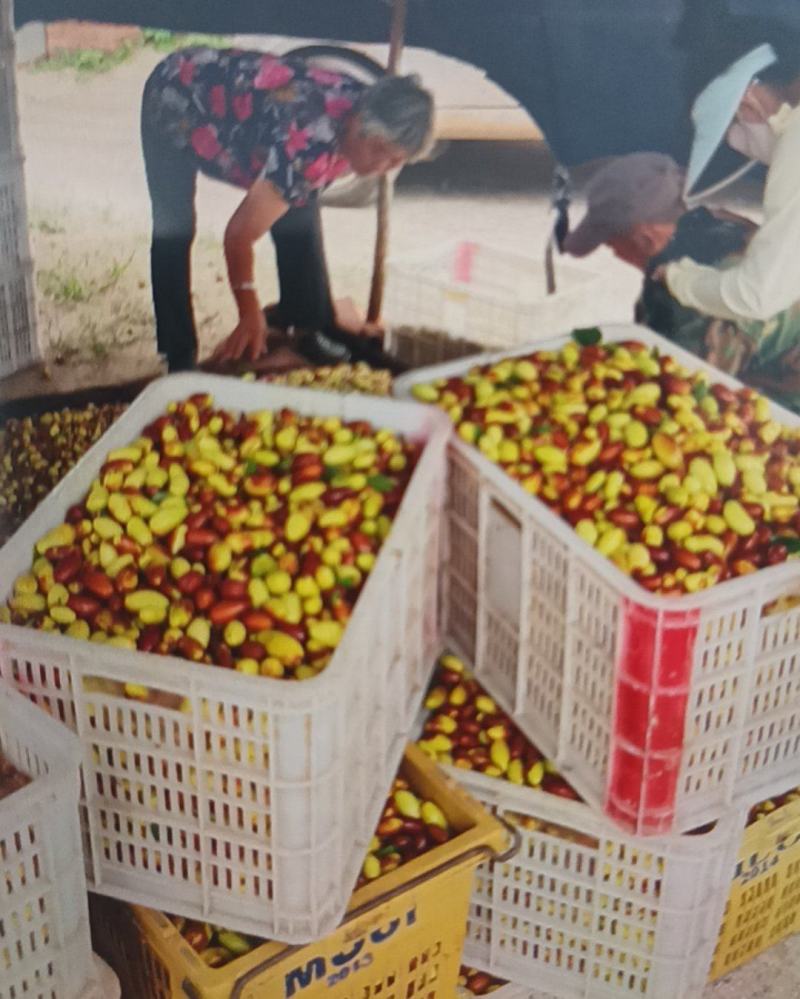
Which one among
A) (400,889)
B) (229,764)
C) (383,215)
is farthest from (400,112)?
(400,889)

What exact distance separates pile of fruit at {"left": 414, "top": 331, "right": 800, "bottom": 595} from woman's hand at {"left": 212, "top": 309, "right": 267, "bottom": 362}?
25cm

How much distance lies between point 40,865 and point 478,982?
0.89 meters

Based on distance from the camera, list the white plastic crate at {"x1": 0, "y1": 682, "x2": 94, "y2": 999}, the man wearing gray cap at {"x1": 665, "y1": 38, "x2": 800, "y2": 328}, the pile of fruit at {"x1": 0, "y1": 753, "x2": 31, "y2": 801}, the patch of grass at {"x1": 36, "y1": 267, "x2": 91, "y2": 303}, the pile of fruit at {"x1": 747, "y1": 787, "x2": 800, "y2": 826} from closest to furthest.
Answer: the white plastic crate at {"x1": 0, "y1": 682, "x2": 94, "y2": 999}, the pile of fruit at {"x1": 0, "y1": 753, "x2": 31, "y2": 801}, the patch of grass at {"x1": 36, "y1": 267, "x2": 91, "y2": 303}, the man wearing gray cap at {"x1": 665, "y1": 38, "x2": 800, "y2": 328}, the pile of fruit at {"x1": 747, "y1": 787, "x2": 800, "y2": 826}

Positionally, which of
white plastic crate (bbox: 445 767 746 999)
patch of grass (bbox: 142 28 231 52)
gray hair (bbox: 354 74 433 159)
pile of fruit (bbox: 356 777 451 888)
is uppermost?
patch of grass (bbox: 142 28 231 52)

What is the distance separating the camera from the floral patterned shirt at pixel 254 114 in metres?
1.72

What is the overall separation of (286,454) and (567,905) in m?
0.77

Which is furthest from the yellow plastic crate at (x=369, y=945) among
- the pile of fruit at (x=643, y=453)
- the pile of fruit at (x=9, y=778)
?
the pile of fruit at (x=643, y=453)

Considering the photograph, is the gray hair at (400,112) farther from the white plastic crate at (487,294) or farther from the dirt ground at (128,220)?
the white plastic crate at (487,294)

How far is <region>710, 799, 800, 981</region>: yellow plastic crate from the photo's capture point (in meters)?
1.94

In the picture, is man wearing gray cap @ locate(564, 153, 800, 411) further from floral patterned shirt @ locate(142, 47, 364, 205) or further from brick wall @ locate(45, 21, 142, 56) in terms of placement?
brick wall @ locate(45, 21, 142, 56)

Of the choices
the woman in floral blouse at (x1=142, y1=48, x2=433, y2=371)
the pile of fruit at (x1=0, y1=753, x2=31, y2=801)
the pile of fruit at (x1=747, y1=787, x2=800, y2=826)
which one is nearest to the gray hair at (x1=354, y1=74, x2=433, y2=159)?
the woman in floral blouse at (x1=142, y1=48, x2=433, y2=371)

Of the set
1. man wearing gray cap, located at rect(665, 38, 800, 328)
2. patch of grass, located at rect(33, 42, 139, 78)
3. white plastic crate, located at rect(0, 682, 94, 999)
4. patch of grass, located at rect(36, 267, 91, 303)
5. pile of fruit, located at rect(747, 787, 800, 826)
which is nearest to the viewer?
white plastic crate, located at rect(0, 682, 94, 999)

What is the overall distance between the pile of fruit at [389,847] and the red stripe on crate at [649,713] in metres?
0.24

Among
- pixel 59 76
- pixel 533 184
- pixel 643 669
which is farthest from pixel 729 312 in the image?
pixel 59 76
